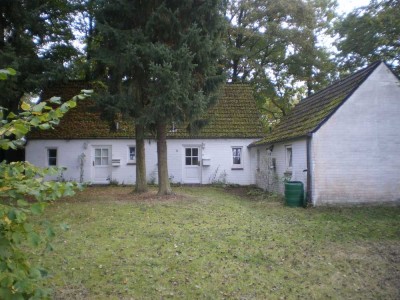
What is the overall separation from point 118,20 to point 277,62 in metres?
19.4

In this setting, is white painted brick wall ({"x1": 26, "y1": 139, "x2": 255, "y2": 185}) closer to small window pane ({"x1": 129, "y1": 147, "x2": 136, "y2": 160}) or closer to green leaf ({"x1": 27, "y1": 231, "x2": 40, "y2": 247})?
small window pane ({"x1": 129, "y1": 147, "x2": 136, "y2": 160})

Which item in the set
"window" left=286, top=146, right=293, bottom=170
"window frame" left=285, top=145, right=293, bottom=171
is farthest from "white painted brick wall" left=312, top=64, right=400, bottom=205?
"window" left=286, top=146, right=293, bottom=170

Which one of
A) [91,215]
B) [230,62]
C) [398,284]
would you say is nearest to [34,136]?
[91,215]

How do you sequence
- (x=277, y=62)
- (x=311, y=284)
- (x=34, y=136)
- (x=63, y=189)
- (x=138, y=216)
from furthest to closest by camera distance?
(x=277, y=62) → (x=34, y=136) → (x=138, y=216) → (x=311, y=284) → (x=63, y=189)

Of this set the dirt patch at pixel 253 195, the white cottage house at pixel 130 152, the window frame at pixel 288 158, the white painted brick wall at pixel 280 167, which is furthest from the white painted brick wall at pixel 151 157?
the window frame at pixel 288 158

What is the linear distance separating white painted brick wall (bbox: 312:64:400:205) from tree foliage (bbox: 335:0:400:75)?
142 centimetres

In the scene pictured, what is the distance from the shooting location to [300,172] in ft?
48.0

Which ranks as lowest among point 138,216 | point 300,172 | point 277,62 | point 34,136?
point 138,216

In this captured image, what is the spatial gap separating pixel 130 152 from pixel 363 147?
13.2 m

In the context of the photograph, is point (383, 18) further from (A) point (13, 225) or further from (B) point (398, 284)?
(A) point (13, 225)

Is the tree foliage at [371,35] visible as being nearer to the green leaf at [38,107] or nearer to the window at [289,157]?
the window at [289,157]

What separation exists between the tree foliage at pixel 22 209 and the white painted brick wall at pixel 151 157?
61.4ft

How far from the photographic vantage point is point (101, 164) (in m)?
21.4

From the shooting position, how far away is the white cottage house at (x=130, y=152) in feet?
68.9
